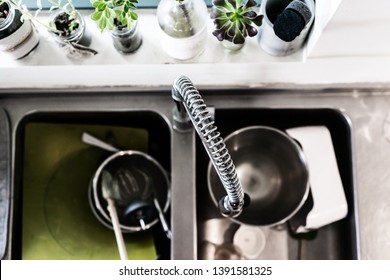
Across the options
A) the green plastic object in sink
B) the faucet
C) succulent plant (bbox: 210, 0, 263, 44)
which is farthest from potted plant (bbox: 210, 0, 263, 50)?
the green plastic object in sink

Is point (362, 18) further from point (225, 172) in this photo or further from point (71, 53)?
point (71, 53)

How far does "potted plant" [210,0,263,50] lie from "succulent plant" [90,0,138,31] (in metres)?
0.13

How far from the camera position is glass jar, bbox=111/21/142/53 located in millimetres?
870

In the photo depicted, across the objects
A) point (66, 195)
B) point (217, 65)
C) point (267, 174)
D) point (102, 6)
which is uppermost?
point (102, 6)

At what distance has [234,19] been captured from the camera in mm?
830

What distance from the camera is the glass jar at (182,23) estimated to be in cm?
82

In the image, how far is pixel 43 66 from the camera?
922 millimetres

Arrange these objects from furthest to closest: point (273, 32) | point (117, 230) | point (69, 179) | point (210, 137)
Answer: point (69, 179) → point (117, 230) → point (273, 32) → point (210, 137)

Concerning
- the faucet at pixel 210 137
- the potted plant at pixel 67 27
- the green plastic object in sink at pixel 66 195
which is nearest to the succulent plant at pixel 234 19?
the faucet at pixel 210 137

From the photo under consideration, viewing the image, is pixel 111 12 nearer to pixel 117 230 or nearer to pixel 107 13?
pixel 107 13

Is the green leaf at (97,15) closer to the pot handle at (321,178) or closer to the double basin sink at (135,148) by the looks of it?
the double basin sink at (135,148)

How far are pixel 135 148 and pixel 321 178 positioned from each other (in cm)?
38

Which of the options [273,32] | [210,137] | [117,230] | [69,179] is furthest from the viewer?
[69,179]

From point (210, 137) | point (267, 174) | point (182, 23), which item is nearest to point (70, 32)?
point (182, 23)
